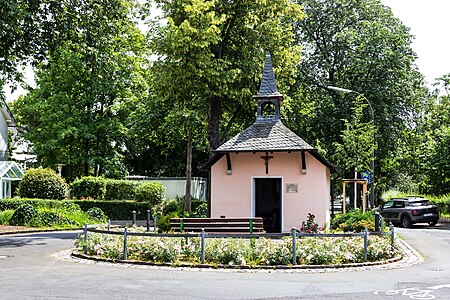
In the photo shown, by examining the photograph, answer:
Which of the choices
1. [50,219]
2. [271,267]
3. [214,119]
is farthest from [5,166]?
[271,267]

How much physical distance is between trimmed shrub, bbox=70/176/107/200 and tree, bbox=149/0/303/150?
10439 millimetres

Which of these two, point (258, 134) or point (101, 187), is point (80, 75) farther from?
point (258, 134)

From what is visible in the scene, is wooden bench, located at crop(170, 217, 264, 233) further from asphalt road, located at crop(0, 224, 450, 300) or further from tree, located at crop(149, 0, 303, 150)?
tree, located at crop(149, 0, 303, 150)

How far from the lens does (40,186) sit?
35.5 m

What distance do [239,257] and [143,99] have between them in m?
33.8

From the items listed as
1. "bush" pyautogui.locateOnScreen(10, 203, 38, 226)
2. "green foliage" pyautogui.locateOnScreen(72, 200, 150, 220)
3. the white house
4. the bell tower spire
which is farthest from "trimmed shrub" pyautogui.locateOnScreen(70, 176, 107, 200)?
the bell tower spire

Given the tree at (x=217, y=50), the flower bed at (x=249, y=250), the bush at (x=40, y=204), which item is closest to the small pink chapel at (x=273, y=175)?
the tree at (x=217, y=50)

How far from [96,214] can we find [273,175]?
13.8 m

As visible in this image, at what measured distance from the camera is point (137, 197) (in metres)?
39.8

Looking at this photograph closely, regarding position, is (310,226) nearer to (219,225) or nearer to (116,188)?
(219,225)

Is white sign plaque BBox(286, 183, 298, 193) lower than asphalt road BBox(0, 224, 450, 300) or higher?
higher

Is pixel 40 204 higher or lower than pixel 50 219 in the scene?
higher

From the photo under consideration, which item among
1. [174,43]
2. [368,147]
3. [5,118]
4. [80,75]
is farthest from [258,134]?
[5,118]

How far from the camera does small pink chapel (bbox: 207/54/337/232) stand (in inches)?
920
